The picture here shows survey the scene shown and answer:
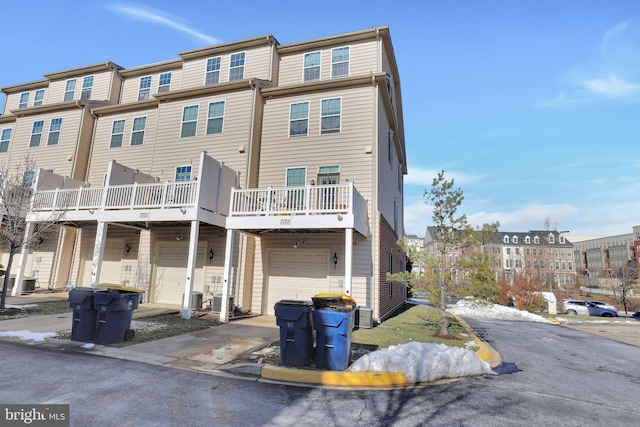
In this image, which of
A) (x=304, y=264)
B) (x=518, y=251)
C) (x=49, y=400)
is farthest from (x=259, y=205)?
(x=518, y=251)

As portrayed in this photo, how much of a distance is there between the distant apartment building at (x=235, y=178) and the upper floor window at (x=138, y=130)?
6 centimetres

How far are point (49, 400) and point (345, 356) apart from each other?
4.13 m

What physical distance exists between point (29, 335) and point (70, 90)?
17150 mm

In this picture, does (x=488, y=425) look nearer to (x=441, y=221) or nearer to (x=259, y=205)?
(x=441, y=221)

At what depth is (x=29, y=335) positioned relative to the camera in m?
7.01

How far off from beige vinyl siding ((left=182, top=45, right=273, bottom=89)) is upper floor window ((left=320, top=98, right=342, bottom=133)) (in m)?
3.44

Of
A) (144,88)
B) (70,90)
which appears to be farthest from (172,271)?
(70,90)

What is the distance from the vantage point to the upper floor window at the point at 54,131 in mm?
16766

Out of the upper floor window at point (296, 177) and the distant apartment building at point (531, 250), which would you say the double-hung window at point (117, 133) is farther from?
the distant apartment building at point (531, 250)

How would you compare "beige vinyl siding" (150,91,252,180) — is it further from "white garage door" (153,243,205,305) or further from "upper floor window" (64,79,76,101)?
"upper floor window" (64,79,76,101)

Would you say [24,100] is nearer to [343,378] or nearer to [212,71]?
[212,71]

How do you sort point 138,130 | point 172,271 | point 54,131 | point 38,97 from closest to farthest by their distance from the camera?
1. point 172,271
2. point 138,130
3. point 54,131
4. point 38,97

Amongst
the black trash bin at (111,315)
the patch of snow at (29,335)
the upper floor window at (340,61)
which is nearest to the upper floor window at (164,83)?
the upper floor window at (340,61)

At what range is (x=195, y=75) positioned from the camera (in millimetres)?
15477
